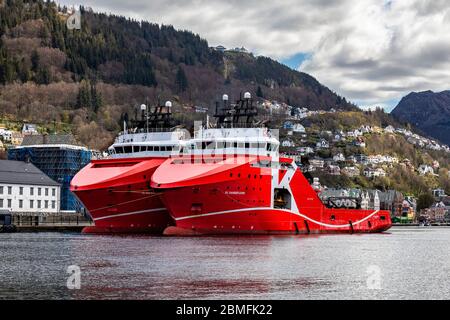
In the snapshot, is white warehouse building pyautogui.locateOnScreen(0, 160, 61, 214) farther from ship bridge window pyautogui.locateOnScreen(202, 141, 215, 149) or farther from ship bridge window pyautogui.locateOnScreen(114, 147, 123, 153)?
ship bridge window pyautogui.locateOnScreen(202, 141, 215, 149)

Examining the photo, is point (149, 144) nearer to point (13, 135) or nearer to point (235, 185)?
point (235, 185)

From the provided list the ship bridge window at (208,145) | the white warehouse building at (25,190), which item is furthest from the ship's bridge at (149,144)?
the white warehouse building at (25,190)

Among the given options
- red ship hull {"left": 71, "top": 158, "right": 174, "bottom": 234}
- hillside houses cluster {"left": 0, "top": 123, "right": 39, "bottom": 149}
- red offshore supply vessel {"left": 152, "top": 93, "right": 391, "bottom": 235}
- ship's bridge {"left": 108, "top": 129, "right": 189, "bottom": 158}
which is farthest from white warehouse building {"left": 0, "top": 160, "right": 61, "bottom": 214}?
hillside houses cluster {"left": 0, "top": 123, "right": 39, "bottom": 149}

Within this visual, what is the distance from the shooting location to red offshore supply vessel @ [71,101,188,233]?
2549 inches

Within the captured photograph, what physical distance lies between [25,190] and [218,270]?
5835cm

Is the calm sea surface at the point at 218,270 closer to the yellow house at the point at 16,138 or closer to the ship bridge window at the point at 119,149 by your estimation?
the ship bridge window at the point at 119,149

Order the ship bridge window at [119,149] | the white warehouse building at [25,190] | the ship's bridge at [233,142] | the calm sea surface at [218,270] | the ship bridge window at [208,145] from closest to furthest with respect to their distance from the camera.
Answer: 1. the calm sea surface at [218,270]
2. the ship's bridge at [233,142]
3. the ship bridge window at [208,145]
4. the ship bridge window at [119,149]
5. the white warehouse building at [25,190]

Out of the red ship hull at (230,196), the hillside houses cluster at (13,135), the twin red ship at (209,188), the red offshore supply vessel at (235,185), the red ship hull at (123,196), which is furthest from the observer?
the hillside houses cluster at (13,135)

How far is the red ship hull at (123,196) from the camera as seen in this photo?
64.7 m

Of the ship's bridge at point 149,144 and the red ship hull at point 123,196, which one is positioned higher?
the ship's bridge at point 149,144

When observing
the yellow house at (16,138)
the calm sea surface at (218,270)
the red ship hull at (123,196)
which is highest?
the yellow house at (16,138)

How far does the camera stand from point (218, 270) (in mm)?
38156

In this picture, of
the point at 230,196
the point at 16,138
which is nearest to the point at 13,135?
the point at 16,138
